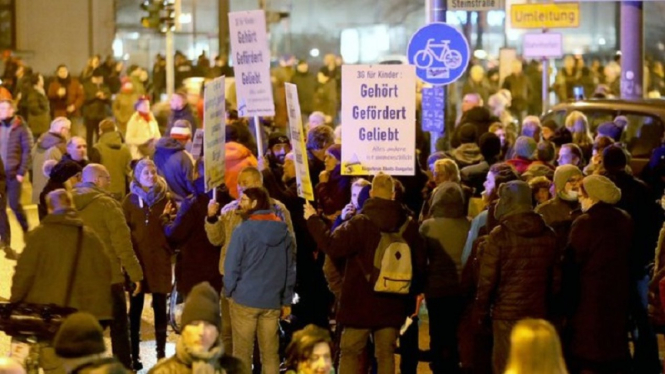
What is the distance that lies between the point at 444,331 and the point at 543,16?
1440cm

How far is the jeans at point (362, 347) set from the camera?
34.4ft

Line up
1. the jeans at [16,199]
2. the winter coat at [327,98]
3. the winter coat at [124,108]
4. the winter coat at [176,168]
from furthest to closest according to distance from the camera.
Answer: the winter coat at [327,98] → the winter coat at [124,108] → the jeans at [16,199] → the winter coat at [176,168]

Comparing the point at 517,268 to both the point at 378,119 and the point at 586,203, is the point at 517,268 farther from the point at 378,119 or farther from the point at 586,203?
the point at 378,119

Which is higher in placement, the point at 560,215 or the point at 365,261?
the point at 560,215

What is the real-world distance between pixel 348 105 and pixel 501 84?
1968cm

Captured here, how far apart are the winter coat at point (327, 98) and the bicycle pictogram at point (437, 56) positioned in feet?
46.0

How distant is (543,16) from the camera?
25.0 m

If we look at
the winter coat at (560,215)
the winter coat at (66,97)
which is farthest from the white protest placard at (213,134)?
the winter coat at (66,97)

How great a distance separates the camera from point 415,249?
416 inches

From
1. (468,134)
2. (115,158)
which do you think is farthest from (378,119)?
(115,158)

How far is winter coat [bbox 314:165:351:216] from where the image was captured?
12445mm

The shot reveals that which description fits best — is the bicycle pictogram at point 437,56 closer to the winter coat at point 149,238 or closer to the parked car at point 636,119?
the parked car at point 636,119

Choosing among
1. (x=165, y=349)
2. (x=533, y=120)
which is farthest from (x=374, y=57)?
(x=165, y=349)

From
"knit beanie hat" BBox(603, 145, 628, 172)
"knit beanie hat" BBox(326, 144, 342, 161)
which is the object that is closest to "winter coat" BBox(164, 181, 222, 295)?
"knit beanie hat" BBox(326, 144, 342, 161)
